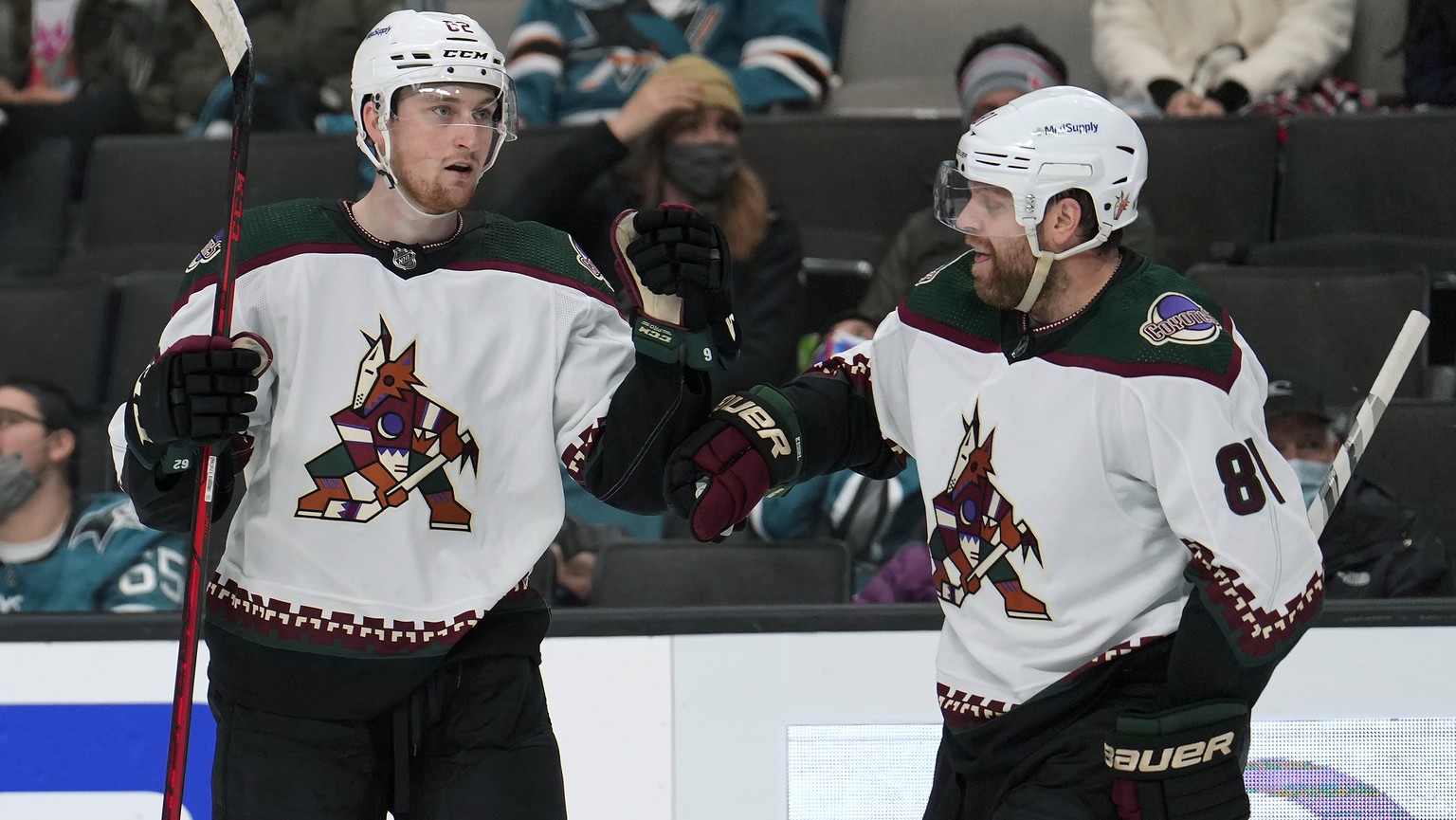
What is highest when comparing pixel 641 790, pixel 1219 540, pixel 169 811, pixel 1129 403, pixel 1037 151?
pixel 1037 151

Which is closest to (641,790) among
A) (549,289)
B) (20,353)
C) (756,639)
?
(756,639)

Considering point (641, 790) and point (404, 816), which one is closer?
point (404, 816)

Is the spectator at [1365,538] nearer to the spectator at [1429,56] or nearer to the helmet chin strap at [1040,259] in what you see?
the helmet chin strap at [1040,259]

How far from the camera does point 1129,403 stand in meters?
2.02

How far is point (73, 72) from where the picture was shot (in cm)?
442

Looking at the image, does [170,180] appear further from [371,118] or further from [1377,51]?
[1377,51]

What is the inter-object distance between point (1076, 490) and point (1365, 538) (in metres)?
1.35

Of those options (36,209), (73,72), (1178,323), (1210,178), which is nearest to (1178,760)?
(1178,323)

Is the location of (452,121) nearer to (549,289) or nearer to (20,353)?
(549,289)

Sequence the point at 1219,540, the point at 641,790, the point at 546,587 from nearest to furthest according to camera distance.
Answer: the point at 1219,540, the point at 641,790, the point at 546,587

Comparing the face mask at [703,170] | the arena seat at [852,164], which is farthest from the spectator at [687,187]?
the arena seat at [852,164]

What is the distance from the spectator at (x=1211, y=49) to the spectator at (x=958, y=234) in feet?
1.00

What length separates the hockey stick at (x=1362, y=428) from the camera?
8.02 ft

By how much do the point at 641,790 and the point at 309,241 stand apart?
4.04ft
